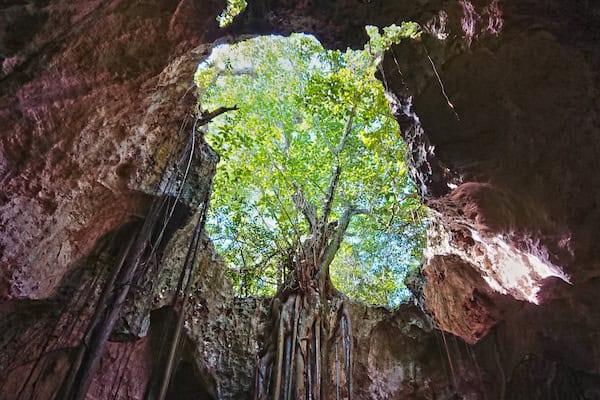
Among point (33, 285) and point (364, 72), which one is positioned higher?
point (364, 72)

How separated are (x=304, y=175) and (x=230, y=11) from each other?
3.70 metres

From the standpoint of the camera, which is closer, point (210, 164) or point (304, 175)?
point (210, 164)

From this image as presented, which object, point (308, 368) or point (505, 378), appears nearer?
point (308, 368)

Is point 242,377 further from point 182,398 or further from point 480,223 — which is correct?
point 480,223

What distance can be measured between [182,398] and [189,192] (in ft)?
9.35

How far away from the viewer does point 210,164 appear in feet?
15.6

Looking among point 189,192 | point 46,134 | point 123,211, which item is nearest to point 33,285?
point 123,211

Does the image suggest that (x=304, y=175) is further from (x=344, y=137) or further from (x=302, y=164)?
(x=344, y=137)

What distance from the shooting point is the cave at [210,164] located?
2.85 meters

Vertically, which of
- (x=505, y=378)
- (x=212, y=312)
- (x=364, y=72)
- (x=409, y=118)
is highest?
(x=364, y=72)

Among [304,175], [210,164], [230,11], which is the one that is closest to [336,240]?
[304,175]

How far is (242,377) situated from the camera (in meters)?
5.34

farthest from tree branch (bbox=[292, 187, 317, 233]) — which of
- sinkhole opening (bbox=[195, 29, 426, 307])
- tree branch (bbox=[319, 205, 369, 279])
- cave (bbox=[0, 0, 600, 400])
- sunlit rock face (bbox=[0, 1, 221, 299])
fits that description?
sunlit rock face (bbox=[0, 1, 221, 299])

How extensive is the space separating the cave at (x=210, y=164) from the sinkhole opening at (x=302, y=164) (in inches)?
53.8
